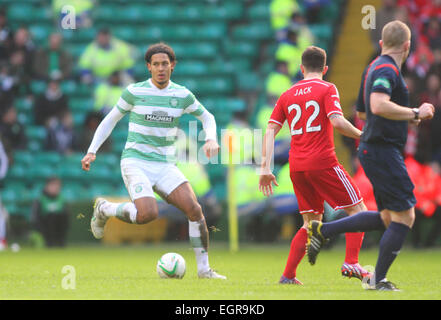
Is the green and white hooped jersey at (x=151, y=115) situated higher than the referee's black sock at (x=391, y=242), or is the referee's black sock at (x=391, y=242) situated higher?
the green and white hooped jersey at (x=151, y=115)

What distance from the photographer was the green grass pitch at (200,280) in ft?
22.3

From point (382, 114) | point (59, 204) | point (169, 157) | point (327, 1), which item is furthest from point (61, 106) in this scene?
point (382, 114)

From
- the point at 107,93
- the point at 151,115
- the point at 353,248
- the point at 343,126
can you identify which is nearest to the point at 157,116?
the point at 151,115

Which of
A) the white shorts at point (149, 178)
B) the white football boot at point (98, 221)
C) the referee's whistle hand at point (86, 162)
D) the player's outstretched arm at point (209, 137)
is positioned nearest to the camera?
the player's outstretched arm at point (209, 137)

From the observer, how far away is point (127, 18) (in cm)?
1886

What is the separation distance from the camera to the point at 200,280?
829cm

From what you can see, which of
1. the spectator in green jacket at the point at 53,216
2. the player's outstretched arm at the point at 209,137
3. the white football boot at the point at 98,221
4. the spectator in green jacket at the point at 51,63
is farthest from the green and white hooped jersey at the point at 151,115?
the spectator in green jacket at the point at 51,63

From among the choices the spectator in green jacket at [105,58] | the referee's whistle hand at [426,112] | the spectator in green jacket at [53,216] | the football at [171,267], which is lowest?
the spectator in green jacket at [53,216]

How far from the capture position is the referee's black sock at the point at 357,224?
6.90m

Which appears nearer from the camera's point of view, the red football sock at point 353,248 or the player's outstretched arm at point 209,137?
the red football sock at point 353,248

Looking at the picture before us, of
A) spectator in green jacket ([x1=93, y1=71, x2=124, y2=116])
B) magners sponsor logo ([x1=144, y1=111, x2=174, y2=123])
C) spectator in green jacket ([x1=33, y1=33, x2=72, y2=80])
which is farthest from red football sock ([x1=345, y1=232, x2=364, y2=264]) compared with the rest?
spectator in green jacket ([x1=33, y1=33, x2=72, y2=80])

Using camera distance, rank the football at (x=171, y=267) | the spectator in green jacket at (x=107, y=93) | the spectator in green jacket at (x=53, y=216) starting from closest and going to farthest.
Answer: the football at (x=171, y=267)
the spectator in green jacket at (x=53, y=216)
the spectator in green jacket at (x=107, y=93)

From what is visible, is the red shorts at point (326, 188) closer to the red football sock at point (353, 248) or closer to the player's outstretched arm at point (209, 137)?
the red football sock at point (353, 248)

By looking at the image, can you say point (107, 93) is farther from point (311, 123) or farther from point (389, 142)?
point (389, 142)
